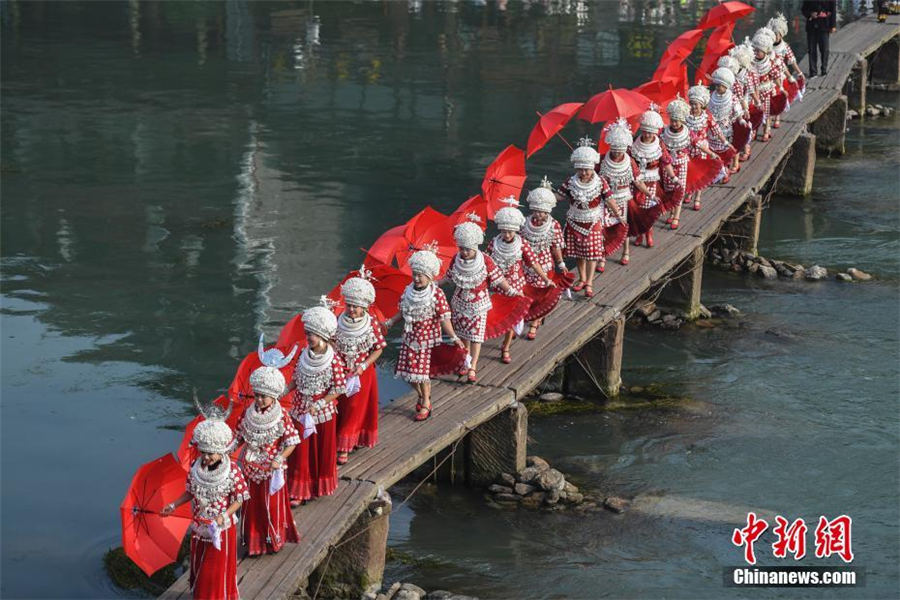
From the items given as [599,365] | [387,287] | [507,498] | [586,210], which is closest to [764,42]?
[586,210]

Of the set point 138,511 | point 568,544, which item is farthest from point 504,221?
point 138,511

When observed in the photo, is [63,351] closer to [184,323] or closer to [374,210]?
[184,323]

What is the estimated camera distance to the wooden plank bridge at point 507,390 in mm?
9227

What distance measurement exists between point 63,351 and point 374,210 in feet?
20.0

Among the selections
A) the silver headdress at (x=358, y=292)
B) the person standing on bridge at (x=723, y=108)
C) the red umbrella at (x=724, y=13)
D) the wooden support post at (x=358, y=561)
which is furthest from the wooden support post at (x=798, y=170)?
the wooden support post at (x=358, y=561)

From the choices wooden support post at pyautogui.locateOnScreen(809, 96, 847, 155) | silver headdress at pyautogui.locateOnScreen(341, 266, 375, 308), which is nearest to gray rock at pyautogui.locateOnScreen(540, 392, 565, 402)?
silver headdress at pyautogui.locateOnScreen(341, 266, 375, 308)

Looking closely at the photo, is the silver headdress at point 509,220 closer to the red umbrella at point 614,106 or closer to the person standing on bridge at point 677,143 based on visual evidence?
the red umbrella at point 614,106

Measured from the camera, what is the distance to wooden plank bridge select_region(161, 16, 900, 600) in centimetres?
923

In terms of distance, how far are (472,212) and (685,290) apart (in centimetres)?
485

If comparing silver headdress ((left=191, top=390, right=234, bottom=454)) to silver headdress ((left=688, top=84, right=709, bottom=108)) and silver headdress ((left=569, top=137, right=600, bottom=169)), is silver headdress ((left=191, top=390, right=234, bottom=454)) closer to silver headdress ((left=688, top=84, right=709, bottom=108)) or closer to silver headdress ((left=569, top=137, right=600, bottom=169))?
silver headdress ((left=569, top=137, right=600, bottom=169))

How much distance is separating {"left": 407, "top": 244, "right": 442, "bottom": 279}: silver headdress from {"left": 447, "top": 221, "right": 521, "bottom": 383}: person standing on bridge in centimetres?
50

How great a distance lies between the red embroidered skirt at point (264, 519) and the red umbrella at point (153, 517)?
1.29 feet

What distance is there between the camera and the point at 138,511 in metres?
8.80
